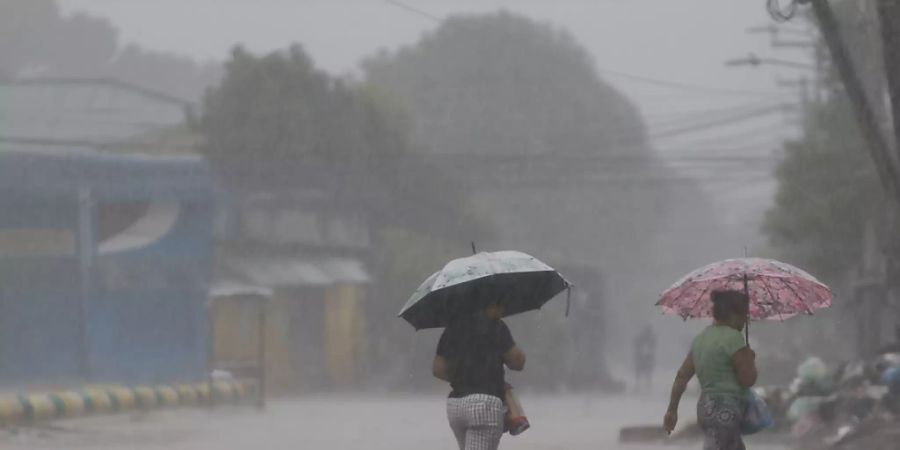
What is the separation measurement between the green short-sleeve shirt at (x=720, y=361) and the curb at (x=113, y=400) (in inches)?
581

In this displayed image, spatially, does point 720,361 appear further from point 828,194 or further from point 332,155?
point 332,155

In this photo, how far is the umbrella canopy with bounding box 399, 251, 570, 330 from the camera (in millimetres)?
7457

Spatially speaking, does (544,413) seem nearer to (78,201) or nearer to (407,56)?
(78,201)

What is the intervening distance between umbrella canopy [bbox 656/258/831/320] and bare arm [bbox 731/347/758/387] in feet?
2.04

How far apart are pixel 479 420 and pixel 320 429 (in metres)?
13.8

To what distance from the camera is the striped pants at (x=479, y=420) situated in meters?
7.13

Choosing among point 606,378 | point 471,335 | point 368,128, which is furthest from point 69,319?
point 471,335

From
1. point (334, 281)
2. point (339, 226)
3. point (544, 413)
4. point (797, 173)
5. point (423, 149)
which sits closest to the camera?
point (544, 413)

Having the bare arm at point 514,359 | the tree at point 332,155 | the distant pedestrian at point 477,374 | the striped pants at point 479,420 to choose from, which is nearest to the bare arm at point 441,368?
the distant pedestrian at point 477,374

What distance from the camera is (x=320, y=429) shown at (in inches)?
816

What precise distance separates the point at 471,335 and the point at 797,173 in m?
25.2

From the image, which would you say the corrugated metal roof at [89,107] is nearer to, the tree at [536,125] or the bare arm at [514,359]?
the tree at [536,125]

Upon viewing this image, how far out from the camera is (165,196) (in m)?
32.8

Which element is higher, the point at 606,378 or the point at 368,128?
the point at 368,128
